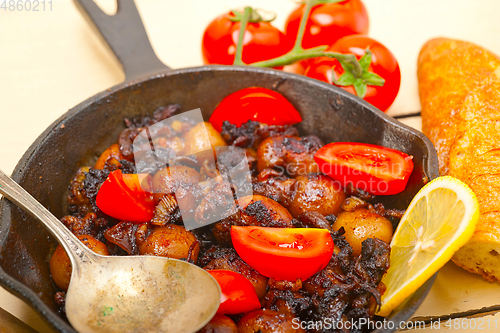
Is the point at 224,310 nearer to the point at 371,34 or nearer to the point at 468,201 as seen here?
the point at 468,201

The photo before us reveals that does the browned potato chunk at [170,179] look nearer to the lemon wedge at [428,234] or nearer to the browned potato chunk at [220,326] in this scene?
the browned potato chunk at [220,326]

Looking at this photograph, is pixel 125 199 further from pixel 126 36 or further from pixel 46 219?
pixel 126 36

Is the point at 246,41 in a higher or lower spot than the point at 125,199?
higher

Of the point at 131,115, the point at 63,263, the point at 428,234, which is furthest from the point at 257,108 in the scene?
the point at 63,263

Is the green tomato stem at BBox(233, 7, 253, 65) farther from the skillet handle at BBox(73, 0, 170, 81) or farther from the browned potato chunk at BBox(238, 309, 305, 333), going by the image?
the browned potato chunk at BBox(238, 309, 305, 333)

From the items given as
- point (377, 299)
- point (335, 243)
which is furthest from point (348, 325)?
point (335, 243)

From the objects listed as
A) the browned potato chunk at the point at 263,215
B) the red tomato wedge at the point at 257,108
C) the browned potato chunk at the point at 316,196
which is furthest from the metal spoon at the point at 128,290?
the red tomato wedge at the point at 257,108
